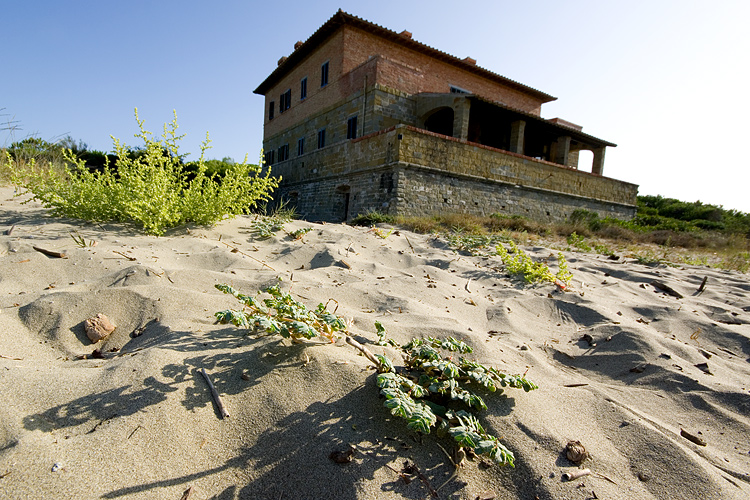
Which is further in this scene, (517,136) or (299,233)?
(517,136)

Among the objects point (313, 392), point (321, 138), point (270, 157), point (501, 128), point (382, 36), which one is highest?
point (382, 36)

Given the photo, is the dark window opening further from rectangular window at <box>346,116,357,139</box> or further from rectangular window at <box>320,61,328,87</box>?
rectangular window at <box>346,116,357,139</box>

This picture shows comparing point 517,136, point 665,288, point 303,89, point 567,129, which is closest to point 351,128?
point 303,89

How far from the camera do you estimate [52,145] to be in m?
8.73

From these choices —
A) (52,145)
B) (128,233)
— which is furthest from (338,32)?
(128,233)

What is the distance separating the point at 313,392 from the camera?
1.60 metres

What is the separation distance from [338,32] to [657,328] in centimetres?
1581

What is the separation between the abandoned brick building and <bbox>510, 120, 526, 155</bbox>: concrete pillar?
1.5 inches

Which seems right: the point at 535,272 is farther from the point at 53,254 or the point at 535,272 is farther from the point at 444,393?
the point at 53,254

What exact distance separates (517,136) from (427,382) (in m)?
15.3

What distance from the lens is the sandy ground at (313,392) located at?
1261mm

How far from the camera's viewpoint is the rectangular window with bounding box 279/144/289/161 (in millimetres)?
19828

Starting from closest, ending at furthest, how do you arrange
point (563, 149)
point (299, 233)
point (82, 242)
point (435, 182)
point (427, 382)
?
point (427, 382)
point (82, 242)
point (299, 233)
point (435, 182)
point (563, 149)

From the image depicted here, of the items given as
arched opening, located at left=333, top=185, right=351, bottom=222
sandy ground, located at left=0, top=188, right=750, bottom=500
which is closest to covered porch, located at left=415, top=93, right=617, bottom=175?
arched opening, located at left=333, top=185, right=351, bottom=222
